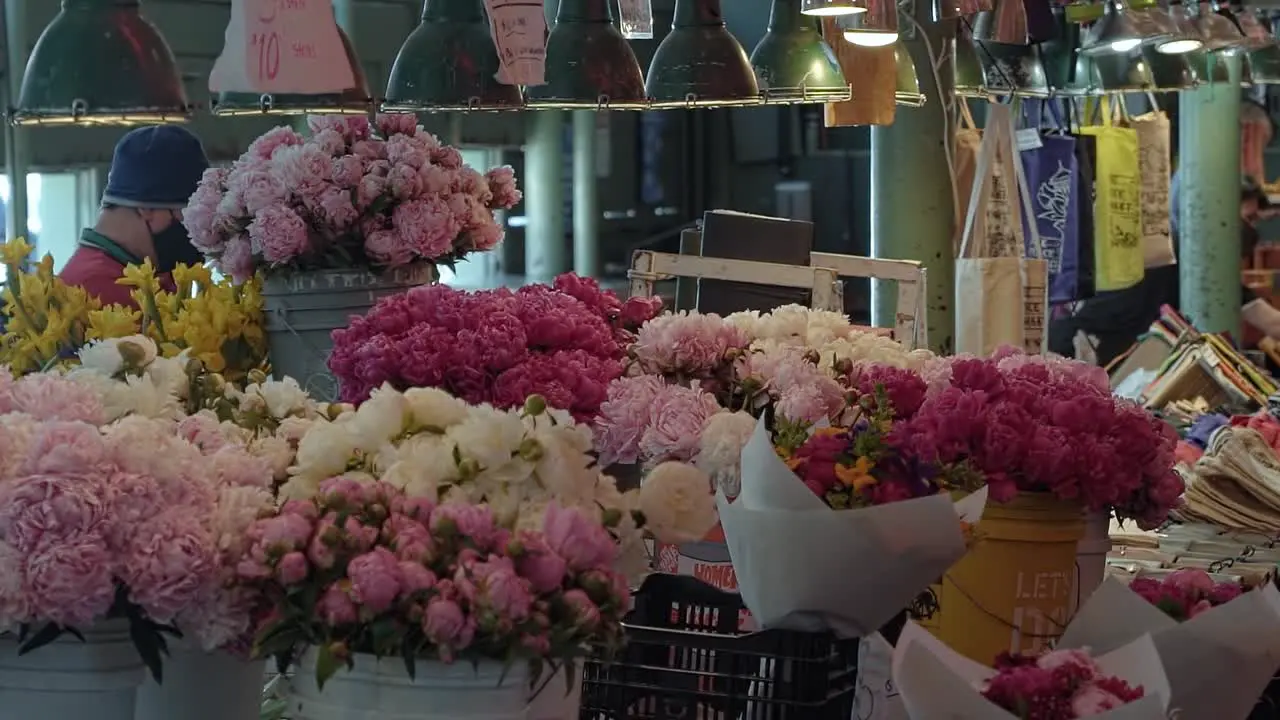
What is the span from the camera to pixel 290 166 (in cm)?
278

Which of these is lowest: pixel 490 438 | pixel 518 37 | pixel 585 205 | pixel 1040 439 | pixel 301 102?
pixel 585 205

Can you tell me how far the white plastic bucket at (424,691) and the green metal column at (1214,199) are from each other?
679 cm

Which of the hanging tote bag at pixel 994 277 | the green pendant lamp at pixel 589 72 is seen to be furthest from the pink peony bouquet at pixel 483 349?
the hanging tote bag at pixel 994 277

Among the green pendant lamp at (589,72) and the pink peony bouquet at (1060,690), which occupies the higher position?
the green pendant lamp at (589,72)

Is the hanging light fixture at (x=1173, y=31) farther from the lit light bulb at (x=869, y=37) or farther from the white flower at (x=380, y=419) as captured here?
the white flower at (x=380, y=419)

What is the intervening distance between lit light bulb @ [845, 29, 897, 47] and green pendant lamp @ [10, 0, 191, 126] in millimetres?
1707

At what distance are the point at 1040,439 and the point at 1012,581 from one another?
194 mm

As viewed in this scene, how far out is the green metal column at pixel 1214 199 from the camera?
7.81 metres

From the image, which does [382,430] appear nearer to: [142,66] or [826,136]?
[142,66]

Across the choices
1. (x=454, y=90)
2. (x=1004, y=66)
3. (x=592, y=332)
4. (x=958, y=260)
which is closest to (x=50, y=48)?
(x=454, y=90)

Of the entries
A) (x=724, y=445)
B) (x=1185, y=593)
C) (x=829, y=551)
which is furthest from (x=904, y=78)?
(x=829, y=551)

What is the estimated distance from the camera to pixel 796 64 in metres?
3.68

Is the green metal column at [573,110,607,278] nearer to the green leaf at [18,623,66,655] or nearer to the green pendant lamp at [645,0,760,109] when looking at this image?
the green pendant lamp at [645,0,760,109]

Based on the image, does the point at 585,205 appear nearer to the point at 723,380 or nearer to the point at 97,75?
the point at 97,75
